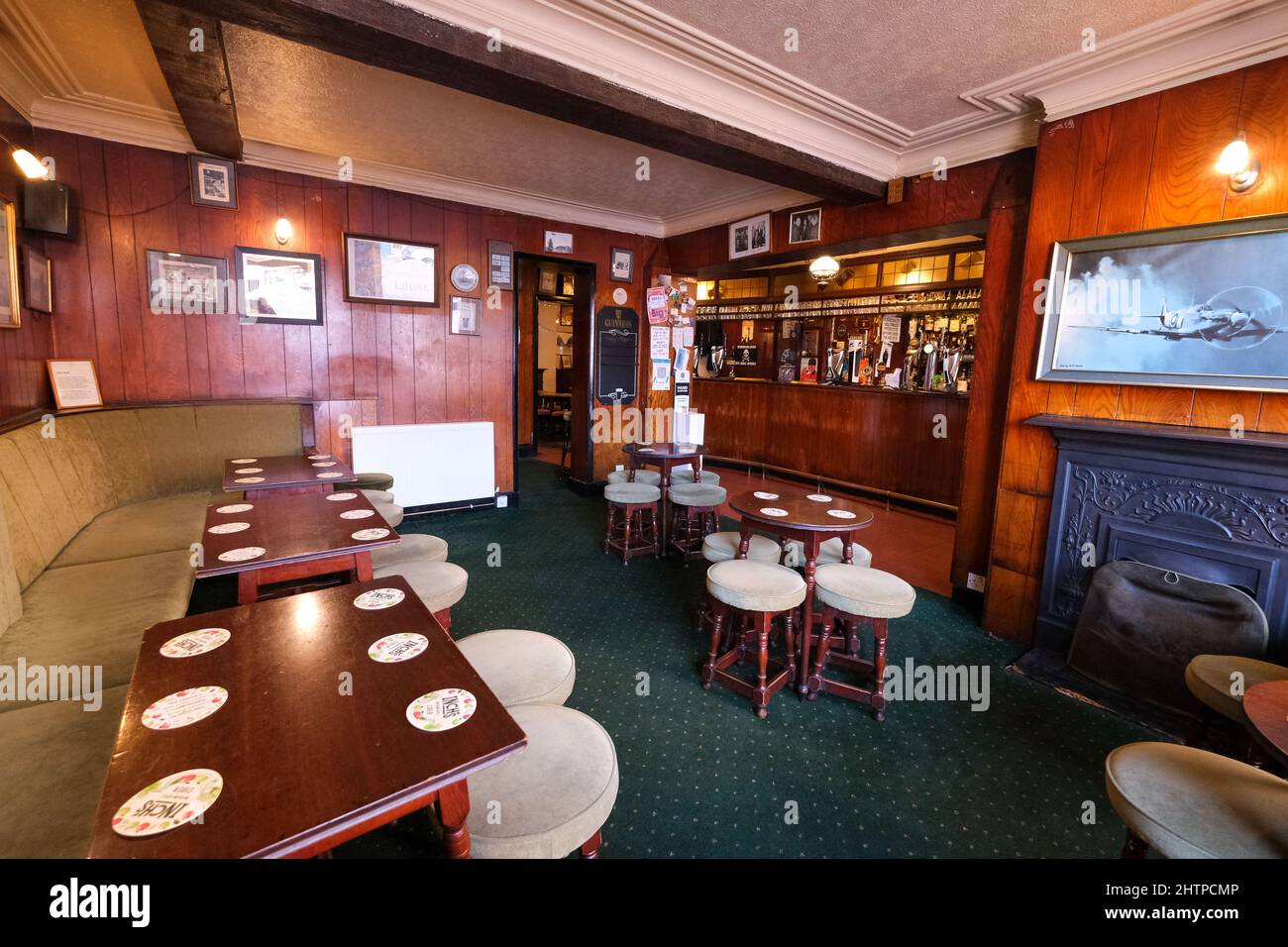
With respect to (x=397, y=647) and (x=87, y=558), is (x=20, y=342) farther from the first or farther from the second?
(x=397, y=647)

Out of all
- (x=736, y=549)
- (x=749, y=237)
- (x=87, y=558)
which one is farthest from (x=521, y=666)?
(x=749, y=237)

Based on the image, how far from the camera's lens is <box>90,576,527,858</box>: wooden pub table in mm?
829

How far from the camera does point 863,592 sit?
7.93ft

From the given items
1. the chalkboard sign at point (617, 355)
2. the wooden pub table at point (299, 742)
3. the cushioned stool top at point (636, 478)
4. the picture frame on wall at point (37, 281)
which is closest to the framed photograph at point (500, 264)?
the chalkboard sign at point (617, 355)

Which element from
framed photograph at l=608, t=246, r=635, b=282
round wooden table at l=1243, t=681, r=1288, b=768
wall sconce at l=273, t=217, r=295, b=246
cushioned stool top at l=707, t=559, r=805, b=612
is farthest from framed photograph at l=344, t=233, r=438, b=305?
round wooden table at l=1243, t=681, r=1288, b=768

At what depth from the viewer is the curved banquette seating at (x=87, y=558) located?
127 centimetres

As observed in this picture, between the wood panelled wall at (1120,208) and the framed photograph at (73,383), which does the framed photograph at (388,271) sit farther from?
the wood panelled wall at (1120,208)

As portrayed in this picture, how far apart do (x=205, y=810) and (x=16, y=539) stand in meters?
2.27

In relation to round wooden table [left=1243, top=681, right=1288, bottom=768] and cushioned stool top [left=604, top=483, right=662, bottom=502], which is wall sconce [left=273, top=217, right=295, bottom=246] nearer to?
cushioned stool top [left=604, top=483, right=662, bottom=502]

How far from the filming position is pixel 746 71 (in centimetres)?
298

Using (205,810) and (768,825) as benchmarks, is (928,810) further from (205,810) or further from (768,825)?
(205,810)

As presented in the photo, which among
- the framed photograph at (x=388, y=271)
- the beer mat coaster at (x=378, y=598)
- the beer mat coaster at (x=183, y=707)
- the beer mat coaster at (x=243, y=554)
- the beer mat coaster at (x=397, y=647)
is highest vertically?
the framed photograph at (x=388, y=271)

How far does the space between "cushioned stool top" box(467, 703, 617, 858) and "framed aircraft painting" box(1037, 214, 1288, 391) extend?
300 cm

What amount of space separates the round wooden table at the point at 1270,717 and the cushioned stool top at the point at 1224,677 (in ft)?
1.85
